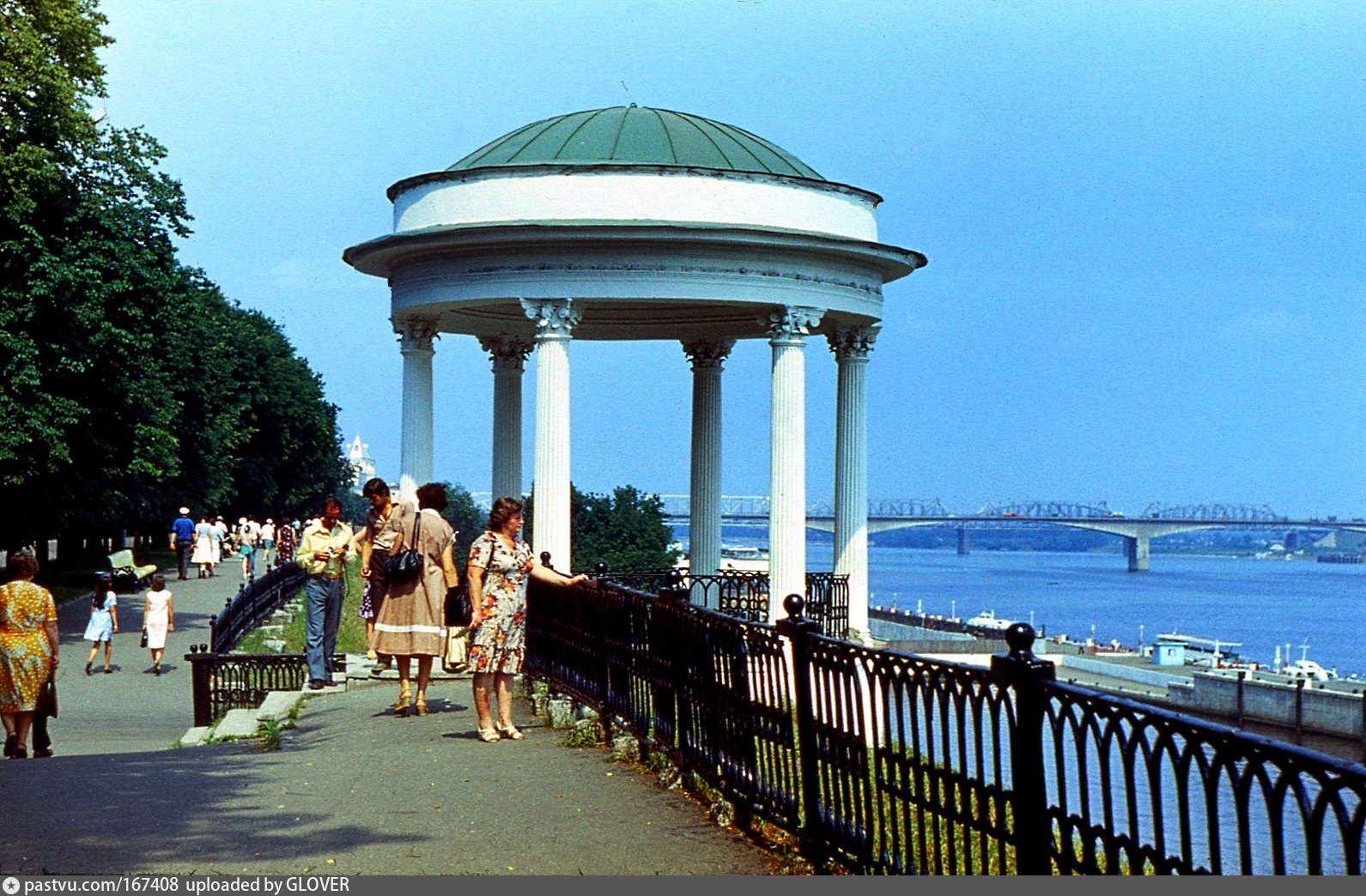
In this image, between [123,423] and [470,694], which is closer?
[470,694]

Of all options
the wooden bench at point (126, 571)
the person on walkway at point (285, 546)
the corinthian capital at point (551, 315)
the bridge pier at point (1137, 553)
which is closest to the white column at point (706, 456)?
the corinthian capital at point (551, 315)

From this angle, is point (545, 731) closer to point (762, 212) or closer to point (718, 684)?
point (718, 684)

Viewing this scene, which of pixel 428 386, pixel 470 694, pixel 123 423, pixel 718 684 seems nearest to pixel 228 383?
pixel 123 423

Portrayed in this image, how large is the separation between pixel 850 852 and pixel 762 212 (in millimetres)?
16404

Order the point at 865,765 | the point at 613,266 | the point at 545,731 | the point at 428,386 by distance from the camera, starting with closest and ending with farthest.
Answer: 1. the point at 865,765
2. the point at 545,731
3. the point at 613,266
4. the point at 428,386

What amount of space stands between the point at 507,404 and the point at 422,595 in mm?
12946

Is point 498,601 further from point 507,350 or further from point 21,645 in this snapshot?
point 507,350

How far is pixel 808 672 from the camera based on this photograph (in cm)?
778

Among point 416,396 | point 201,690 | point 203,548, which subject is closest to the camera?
point 201,690

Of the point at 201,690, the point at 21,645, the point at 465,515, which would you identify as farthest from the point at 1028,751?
the point at 465,515

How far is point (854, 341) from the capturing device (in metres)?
25.6

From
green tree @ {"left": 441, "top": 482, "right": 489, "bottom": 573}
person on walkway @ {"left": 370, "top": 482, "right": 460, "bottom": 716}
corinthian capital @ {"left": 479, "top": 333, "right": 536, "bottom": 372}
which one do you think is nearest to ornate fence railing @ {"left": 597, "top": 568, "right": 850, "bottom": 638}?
corinthian capital @ {"left": 479, "top": 333, "right": 536, "bottom": 372}

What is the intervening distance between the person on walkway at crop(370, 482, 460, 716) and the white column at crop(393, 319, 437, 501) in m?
9.88

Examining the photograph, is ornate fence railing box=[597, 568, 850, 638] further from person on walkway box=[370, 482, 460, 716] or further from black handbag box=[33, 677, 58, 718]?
black handbag box=[33, 677, 58, 718]
